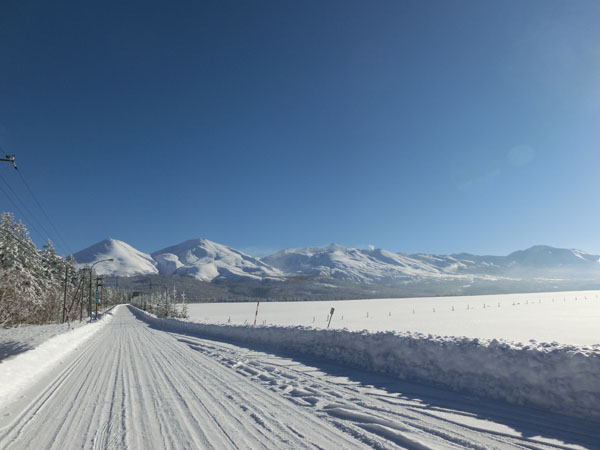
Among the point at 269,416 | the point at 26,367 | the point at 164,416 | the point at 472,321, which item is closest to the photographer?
the point at 269,416

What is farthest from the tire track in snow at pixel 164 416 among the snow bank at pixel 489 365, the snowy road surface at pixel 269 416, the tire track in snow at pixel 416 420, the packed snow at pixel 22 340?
the packed snow at pixel 22 340

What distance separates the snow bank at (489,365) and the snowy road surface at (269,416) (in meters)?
0.34

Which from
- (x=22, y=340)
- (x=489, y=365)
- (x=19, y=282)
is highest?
(x=19, y=282)

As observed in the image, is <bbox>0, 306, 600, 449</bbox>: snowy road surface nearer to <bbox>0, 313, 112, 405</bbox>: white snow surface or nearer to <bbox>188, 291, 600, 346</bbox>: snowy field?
<bbox>0, 313, 112, 405</bbox>: white snow surface

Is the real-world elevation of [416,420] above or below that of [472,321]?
above

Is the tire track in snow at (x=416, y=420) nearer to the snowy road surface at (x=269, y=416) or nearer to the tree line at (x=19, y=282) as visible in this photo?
the snowy road surface at (x=269, y=416)

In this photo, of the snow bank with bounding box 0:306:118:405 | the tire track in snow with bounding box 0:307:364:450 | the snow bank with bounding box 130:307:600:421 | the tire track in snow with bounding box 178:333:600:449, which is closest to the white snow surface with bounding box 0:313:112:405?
the snow bank with bounding box 0:306:118:405

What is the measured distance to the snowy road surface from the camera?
15.1 ft

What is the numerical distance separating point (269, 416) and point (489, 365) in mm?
4447

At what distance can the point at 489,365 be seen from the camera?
6766 mm

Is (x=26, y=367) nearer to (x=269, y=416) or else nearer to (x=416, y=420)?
(x=269, y=416)

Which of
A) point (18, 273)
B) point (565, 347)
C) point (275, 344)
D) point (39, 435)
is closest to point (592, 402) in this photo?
point (565, 347)

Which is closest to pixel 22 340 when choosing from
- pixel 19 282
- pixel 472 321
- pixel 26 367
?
pixel 26 367

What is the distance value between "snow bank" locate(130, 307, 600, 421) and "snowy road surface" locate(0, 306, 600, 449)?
0.34m
